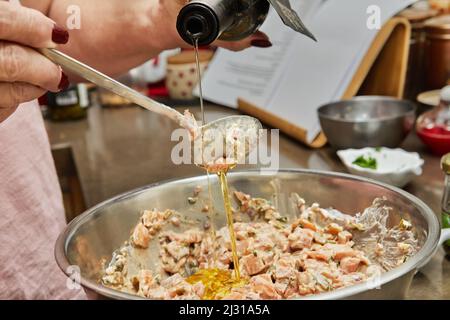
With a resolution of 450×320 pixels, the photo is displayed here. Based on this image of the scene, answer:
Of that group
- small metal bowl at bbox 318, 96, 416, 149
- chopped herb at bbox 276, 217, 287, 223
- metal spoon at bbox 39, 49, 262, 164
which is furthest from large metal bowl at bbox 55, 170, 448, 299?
small metal bowl at bbox 318, 96, 416, 149

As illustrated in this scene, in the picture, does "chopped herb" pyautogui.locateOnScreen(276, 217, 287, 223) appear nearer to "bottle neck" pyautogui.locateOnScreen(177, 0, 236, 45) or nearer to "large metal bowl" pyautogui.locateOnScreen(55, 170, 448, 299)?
"large metal bowl" pyautogui.locateOnScreen(55, 170, 448, 299)

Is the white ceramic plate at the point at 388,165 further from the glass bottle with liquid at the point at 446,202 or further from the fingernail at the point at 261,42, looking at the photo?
the fingernail at the point at 261,42

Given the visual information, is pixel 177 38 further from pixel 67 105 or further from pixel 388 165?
pixel 67 105

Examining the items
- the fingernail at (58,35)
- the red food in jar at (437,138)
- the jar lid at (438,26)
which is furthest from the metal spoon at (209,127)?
the jar lid at (438,26)

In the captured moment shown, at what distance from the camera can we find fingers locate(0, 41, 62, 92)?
29.6 inches

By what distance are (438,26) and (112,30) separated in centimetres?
120

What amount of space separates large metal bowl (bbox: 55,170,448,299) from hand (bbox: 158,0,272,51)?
11.5 inches

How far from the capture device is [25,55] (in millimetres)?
762

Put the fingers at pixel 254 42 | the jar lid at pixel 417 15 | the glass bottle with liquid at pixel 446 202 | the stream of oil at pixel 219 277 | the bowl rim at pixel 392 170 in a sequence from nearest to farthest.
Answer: the stream of oil at pixel 219 277, the glass bottle with liquid at pixel 446 202, the fingers at pixel 254 42, the bowl rim at pixel 392 170, the jar lid at pixel 417 15

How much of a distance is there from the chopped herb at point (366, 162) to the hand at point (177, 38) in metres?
0.51

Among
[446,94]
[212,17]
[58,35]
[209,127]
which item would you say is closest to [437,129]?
[446,94]

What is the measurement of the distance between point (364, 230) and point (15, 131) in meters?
0.81

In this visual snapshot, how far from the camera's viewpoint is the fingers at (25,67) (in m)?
0.75

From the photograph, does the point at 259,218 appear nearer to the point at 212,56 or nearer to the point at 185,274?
the point at 185,274
